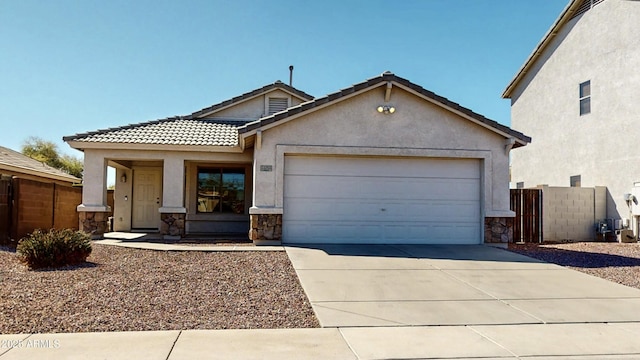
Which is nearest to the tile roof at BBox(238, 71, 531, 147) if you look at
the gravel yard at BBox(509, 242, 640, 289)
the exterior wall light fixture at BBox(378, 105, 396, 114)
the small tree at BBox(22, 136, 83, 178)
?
the exterior wall light fixture at BBox(378, 105, 396, 114)

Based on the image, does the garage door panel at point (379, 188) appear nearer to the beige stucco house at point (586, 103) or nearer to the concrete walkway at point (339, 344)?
the beige stucco house at point (586, 103)

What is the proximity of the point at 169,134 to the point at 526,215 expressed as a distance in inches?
468

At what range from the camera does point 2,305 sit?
6480 millimetres

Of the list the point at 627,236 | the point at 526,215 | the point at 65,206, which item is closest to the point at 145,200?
the point at 65,206

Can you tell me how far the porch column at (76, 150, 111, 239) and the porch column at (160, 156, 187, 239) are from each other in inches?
70.4

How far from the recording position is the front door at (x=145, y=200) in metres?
17.1

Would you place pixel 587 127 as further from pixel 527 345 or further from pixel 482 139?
pixel 527 345

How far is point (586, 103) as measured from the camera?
1806 cm

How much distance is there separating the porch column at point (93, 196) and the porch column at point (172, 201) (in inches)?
70.4

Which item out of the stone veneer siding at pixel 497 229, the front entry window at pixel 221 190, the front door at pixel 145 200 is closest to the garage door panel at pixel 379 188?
the stone veneer siding at pixel 497 229

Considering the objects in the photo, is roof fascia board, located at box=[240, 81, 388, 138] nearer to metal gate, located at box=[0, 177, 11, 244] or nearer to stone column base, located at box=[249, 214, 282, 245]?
stone column base, located at box=[249, 214, 282, 245]

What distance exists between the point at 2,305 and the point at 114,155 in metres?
8.06

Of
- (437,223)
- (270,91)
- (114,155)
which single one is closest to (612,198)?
(437,223)

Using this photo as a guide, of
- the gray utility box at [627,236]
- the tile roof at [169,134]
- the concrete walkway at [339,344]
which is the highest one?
the tile roof at [169,134]
